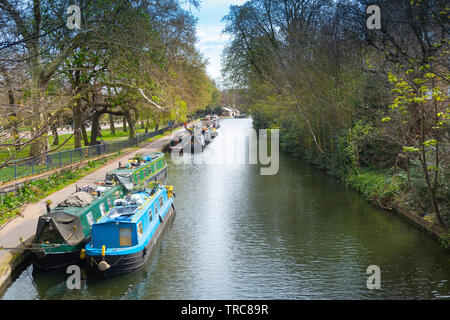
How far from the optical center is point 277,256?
13375 millimetres

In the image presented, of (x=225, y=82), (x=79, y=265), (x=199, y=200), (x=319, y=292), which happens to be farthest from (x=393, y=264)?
(x=225, y=82)

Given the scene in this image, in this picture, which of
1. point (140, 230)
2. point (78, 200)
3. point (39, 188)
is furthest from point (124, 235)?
point (39, 188)

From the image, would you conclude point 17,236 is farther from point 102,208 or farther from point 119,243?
point 119,243

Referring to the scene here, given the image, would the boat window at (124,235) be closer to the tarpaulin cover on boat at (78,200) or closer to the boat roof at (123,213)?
the boat roof at (123,213)

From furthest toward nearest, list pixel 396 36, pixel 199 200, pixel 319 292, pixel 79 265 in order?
pixel 199 200 → pixel 396 36 → pixel 79 265 → pixel 319 292

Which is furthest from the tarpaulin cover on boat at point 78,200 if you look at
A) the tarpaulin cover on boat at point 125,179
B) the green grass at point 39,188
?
the tarpaulin cover on boat at point 125,179

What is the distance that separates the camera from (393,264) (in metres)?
12.5

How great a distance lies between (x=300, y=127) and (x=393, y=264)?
20762 mm

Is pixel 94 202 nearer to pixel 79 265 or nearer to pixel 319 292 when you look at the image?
pixel 79 265

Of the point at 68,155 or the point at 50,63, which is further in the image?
the point at 68,155

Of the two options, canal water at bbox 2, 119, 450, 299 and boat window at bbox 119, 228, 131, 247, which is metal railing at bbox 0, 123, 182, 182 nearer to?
boat window at bbox 119, 228, 131, 247

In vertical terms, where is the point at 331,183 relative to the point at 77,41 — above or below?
below

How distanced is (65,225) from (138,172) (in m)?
7.87

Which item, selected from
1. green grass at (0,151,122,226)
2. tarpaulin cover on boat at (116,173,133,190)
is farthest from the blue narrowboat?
tarpaulin cover on boat at (116,173,133,190)
